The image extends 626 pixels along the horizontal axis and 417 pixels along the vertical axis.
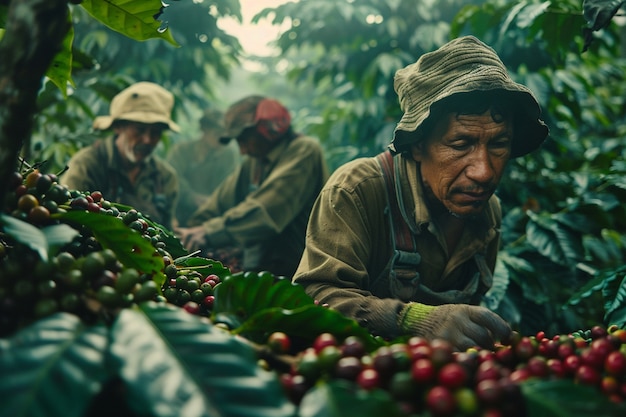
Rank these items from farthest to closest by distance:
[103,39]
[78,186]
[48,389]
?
[103,39] → [78,186] → [48,389]

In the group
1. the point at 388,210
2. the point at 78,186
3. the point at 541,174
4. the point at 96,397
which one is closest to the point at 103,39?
the point at 78,186

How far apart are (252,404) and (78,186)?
11.7 ft

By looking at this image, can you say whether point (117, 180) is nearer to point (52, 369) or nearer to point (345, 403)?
point (52, 369)

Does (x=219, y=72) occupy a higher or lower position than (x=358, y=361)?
higher

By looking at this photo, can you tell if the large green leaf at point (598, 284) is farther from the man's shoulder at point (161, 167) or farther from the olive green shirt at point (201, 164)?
the olive green shirt at point (201, 164)

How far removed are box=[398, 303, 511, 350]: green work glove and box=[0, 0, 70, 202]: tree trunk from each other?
41.7 inches

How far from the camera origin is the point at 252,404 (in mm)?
676

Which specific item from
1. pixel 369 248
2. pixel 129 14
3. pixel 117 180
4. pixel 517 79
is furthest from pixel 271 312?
pixel 117 180

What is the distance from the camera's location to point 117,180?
167 inches

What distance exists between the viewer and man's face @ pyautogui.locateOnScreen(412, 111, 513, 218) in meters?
1.84

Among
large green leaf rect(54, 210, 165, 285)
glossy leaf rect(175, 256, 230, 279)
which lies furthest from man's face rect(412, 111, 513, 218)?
large green leaf rect(54, 210, 165, 285)

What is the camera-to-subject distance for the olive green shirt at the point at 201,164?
7.12 m

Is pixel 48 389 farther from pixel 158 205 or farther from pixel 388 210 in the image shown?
pixel 158 205

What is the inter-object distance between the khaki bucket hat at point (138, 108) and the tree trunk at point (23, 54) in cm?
348
